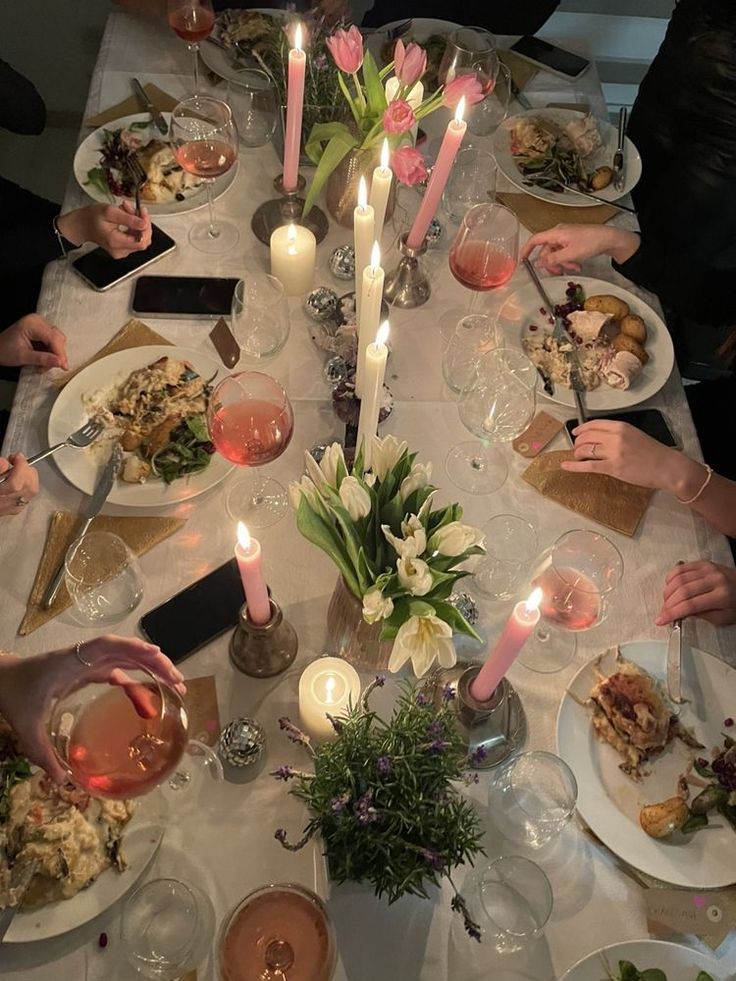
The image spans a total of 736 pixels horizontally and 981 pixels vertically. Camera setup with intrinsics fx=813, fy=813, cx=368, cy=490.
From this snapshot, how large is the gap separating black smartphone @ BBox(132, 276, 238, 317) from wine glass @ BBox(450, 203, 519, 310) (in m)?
0.42

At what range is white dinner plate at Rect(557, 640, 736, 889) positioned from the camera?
3.33ft

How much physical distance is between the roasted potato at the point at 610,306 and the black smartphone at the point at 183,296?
0.67m

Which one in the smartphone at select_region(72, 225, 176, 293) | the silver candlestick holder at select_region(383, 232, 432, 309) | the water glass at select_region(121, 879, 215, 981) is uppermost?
the silver candlestick holder at select_region(383, 232, 432, 309)

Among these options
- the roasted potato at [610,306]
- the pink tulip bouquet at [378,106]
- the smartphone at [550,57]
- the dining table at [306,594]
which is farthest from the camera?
the smartphone at [550,57]

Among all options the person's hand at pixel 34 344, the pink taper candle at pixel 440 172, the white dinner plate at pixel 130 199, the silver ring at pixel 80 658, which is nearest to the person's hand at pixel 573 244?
the pink taper candle at pixel 440 172

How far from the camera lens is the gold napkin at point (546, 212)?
1.69m

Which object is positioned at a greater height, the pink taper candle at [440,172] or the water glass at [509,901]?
the pink taper candle at [440,172]

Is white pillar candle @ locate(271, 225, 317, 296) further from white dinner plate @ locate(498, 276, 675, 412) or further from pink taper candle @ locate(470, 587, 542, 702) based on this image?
pink taper candle @ locate(470, 587, 542, 702)

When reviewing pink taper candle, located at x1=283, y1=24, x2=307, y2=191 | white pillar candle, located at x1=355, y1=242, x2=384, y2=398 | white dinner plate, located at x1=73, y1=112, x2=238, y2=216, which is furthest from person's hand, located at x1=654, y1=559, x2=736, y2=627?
white dinner plate, located at x1=73, y1=112, x2=238, y2=216

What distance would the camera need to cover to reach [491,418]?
4.40ft

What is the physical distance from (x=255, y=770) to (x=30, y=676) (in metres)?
0.30

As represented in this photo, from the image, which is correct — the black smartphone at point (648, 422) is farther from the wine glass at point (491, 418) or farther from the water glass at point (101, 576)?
the water glass at point (101, 576)

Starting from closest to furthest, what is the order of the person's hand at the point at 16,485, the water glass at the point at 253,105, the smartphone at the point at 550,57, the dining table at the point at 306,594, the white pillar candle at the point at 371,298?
the dining table at the point at 306,594, the white pillar candle at the point at 371,298, the person's hand at the point at 16,485, the water glass at the point at 253,105, the smartphone at the point at 550,57

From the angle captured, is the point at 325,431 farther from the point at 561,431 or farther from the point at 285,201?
the point at 285,201
